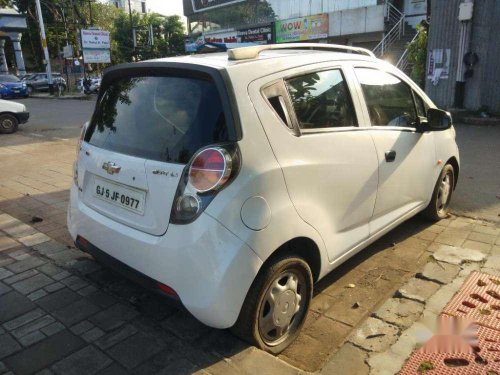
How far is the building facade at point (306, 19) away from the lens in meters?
26.8

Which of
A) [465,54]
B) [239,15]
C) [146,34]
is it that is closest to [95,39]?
[239,15]

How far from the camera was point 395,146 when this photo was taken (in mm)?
3518

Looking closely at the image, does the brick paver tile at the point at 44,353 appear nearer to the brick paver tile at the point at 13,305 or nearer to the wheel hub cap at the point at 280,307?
the brick paver tile at the point at 13,305

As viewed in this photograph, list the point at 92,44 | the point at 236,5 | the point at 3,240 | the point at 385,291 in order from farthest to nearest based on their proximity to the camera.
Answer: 1. the point at 236,5
2. the point at 92,44
3. the point at 3,240
4. the point at 385,291

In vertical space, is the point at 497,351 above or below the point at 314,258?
below

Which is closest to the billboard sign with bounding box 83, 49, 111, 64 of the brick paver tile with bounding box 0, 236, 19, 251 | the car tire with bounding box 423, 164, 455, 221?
the brick paver tile with bounding box 0, 236, 19, 251

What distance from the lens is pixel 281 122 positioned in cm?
258

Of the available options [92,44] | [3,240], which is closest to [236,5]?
[92,44]

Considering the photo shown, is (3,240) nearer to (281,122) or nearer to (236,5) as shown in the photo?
(281,122)

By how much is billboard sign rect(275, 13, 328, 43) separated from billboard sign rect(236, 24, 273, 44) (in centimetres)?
88

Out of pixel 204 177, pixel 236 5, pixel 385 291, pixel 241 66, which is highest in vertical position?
pixel 236 5

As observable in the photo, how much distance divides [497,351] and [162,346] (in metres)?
1.95

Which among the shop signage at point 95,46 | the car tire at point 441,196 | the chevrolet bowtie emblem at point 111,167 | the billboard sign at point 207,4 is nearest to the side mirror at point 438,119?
the car tire at point 441,196

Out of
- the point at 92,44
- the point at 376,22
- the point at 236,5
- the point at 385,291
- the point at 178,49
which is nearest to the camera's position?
the point at 385,291
